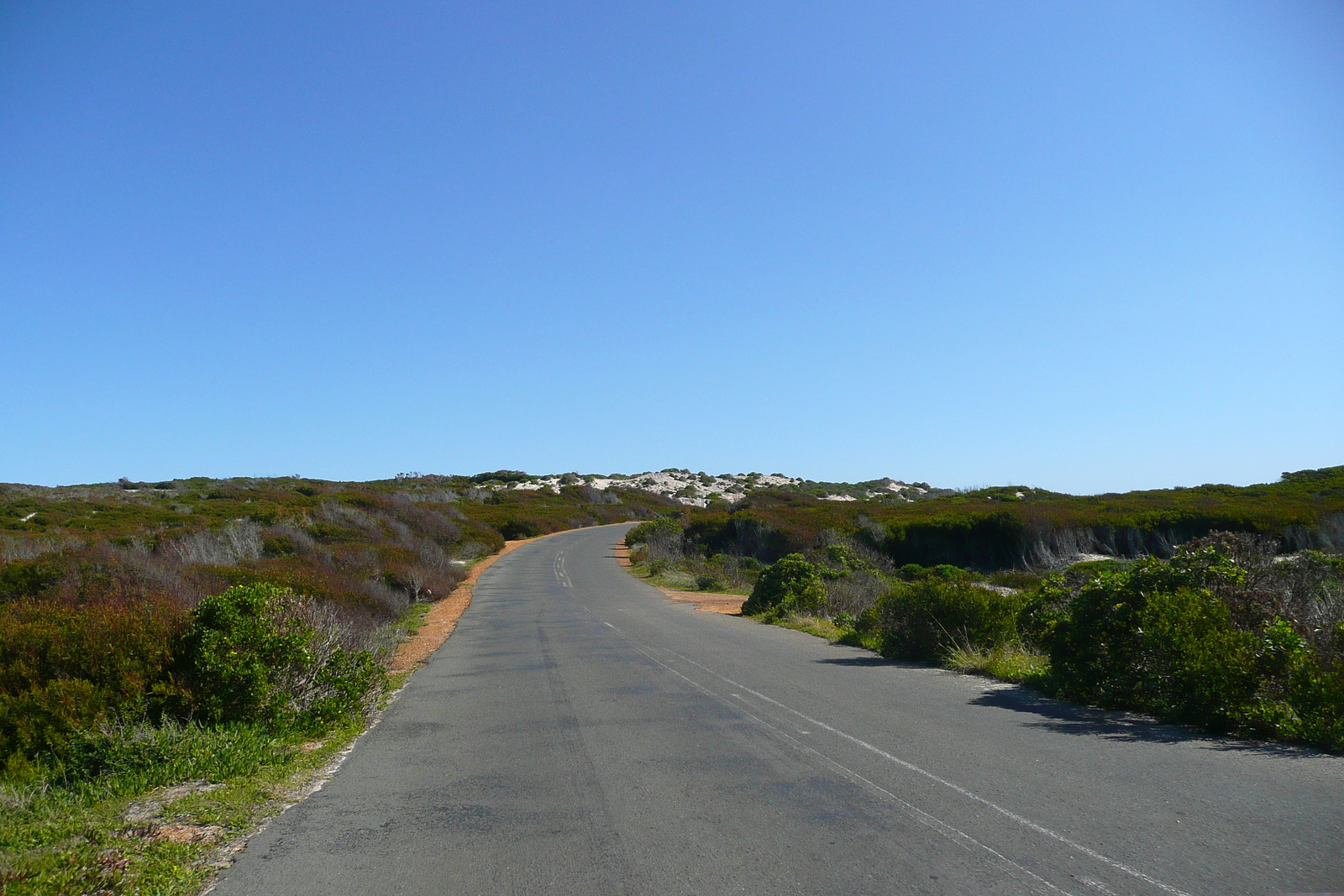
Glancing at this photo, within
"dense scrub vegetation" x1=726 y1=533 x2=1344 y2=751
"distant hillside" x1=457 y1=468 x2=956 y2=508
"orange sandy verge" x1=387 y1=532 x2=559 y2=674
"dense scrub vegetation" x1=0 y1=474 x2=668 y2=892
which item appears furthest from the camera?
"distant hillside" x1=457 y1=468 x2=956 y2=508

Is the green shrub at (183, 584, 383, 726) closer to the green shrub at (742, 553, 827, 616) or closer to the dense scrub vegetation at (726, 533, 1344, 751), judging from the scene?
the dense scrub vegetation at (726, 533, 1344, 751)

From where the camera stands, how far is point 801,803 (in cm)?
598

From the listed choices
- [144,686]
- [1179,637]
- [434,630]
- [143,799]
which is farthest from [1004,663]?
[434,630]

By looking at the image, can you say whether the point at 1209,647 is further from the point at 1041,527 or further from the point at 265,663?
the point at 1041,527

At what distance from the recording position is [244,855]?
5.34 metres

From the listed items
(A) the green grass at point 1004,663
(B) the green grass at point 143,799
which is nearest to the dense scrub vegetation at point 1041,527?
(A) the green grass at point 1004,663

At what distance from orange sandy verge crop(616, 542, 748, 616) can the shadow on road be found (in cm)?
1396

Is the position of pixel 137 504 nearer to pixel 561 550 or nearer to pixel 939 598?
pixel 561 550

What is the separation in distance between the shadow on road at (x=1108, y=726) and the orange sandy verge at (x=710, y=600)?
13961 millimetres

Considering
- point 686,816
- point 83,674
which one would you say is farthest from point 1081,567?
point 83,674

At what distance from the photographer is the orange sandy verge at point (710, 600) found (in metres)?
25.5

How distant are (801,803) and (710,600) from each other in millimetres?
23213

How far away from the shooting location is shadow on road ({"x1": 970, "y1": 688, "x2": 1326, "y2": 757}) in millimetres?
7184

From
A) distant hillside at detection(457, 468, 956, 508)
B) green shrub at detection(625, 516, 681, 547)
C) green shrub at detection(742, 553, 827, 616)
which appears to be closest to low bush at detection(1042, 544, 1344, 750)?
green shrub at detection(742, 553, 827, 616)
